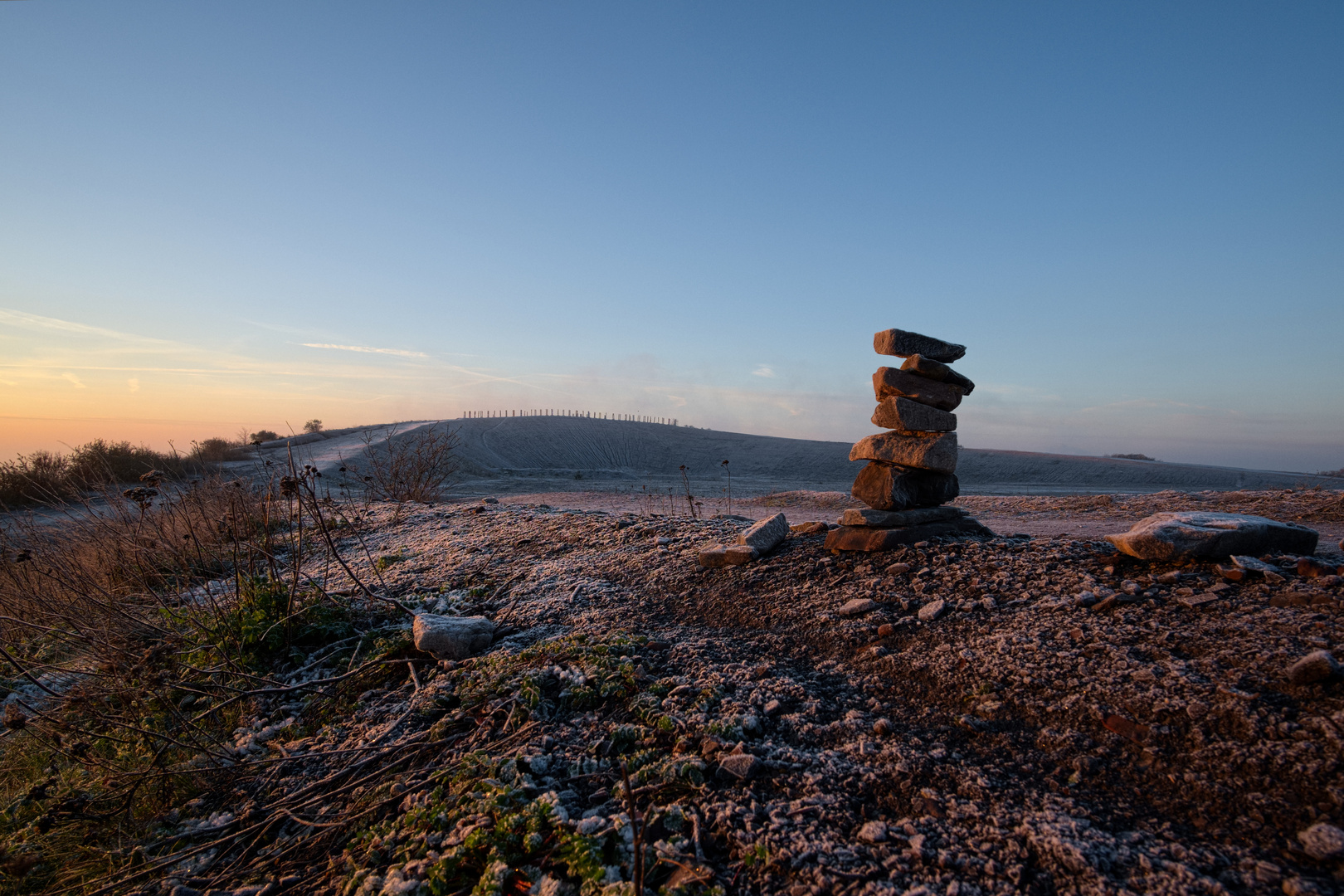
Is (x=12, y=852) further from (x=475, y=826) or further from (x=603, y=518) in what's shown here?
(x=603, y=518)

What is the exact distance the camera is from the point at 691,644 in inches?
148

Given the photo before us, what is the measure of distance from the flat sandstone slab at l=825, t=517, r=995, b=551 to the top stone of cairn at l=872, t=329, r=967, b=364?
4.68 ft

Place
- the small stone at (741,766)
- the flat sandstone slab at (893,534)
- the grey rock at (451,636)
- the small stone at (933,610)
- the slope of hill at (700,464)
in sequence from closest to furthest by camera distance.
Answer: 1. the small stone at (741,766)
2. the small stone at (933,610)
3. the grey rock at (451,636)
4. the flat sandstone slab at (893,534)
5. the slope of hill at (700,464)

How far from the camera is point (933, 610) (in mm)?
3893

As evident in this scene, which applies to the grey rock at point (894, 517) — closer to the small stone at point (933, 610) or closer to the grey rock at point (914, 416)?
the grey rock at point (914, 416)

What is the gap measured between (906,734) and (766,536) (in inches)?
104

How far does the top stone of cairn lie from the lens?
17.5 ft

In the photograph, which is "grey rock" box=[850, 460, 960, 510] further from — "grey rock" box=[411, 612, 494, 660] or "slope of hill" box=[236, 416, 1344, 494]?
"slope of hill" box=[236, 416, 1344, 494]

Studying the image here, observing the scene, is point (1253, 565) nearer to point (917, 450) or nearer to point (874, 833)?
point (917, 450)

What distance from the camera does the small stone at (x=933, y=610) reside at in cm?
386

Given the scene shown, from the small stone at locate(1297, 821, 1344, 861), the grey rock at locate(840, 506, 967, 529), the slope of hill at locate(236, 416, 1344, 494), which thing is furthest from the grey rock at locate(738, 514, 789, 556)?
the slope of hill at locate(236, 416, 1344, 494)

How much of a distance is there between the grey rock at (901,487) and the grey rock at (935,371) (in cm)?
79

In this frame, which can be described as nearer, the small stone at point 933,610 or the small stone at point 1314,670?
the small stone at point 1314,670

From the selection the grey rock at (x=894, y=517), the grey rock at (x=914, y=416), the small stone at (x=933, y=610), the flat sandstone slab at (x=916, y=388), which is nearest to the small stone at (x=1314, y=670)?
the small stone at (x=933, y=610)
